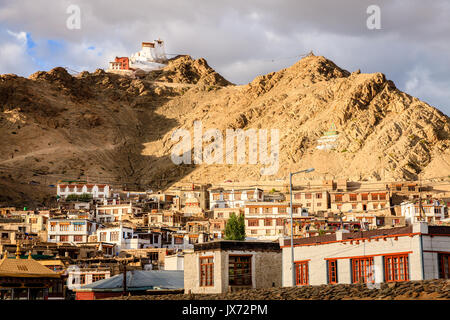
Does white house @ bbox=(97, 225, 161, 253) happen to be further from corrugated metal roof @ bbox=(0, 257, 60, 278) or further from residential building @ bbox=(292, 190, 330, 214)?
corrugated metal roof @ bbox=(0, 257, 60, 278)

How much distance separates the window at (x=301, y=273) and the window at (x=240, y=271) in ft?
10.5

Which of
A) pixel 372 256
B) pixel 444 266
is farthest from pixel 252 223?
pixel 444 266

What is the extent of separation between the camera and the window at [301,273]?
47750 mm

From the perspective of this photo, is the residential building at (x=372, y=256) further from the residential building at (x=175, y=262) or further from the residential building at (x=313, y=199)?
the residential building at (x=313, y=199)

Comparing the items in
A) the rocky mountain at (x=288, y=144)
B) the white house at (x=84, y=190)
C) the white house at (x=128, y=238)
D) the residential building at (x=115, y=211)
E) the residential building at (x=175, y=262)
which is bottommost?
the residential building at (x=175, y=262)

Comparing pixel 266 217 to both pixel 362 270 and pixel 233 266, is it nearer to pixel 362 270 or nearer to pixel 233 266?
pixel 233 266

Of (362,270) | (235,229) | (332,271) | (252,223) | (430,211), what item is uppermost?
(430,211)

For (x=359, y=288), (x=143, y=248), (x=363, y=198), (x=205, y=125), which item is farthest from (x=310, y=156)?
(x=359, y=288)

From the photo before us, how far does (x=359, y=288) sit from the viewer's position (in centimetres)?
3547

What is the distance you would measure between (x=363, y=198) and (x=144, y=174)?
74.2 metres

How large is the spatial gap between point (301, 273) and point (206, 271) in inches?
252

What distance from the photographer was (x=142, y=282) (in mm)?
61094

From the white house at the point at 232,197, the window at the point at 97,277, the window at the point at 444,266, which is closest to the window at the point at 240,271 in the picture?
the window at the point at 444,266
